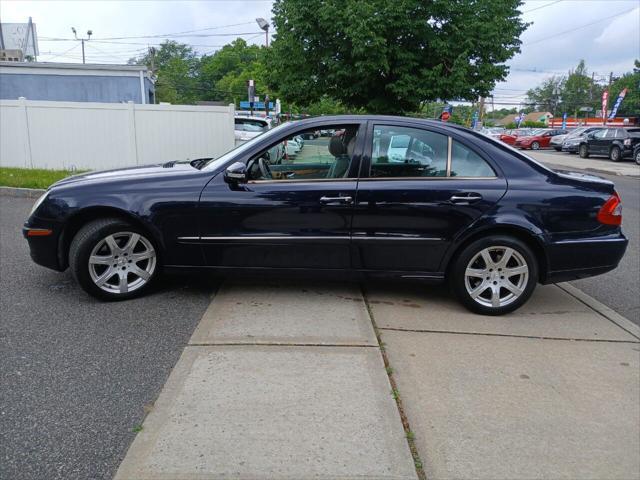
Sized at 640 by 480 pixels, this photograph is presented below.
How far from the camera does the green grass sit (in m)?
10.2

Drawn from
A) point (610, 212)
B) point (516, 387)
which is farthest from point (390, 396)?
point (610, 212)

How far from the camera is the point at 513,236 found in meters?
4.42

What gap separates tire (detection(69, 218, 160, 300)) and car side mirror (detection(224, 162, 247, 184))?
2.82 ft

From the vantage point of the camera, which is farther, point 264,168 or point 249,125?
point 249,125

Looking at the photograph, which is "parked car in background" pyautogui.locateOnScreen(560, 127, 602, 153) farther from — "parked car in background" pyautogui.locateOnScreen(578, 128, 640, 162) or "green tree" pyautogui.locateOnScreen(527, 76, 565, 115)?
"green tree" pyautogui.locateOnScreen(527, 76, 565, 115)

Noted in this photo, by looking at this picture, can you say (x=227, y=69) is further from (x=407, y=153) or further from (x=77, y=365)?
(x=77, y=365)

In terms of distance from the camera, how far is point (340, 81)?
14.5 meters

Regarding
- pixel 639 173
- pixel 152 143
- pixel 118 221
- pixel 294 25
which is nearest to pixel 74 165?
pixel 152 143

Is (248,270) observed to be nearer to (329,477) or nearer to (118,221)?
(118,221)

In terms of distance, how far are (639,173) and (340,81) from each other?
1265 cm

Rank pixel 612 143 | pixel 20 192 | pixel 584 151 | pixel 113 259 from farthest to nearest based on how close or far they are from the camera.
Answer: pixel 584 151 → pixel 612 143 → pixel 20 192 → pixel 113 259

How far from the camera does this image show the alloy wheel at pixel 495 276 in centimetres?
441

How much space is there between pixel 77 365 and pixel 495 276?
3214 millimetres

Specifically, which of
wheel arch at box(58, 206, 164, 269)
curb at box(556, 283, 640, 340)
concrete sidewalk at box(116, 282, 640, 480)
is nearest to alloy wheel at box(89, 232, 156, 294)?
wheel arch at box(58, 206, 164, 269)
